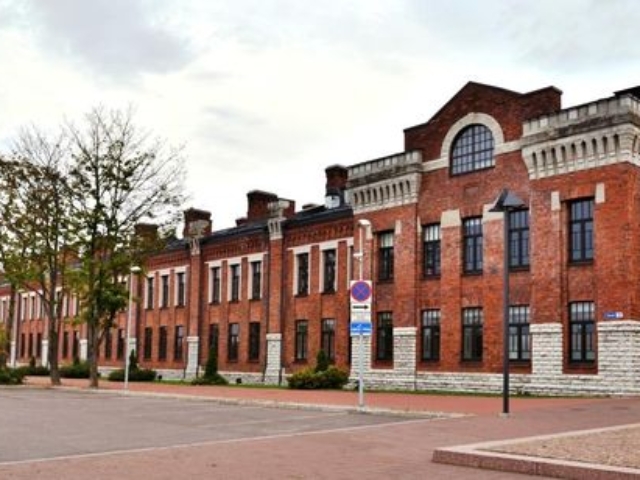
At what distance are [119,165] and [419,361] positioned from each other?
16966 mm

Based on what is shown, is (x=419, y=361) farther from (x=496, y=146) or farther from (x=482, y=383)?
(x=496, y=146)

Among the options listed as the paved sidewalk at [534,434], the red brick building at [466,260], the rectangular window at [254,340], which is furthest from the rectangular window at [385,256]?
the paved sidewalk at [534,434]

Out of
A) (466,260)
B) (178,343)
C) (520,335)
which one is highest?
(466,260)

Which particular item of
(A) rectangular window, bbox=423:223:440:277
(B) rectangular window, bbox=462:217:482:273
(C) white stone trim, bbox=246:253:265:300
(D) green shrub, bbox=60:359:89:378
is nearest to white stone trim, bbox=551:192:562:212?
(B) rectangular window, bbox=462:217:482:273

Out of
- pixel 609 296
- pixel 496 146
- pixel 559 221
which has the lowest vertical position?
pixel 609 296

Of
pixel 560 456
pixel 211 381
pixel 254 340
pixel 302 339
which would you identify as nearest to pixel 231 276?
pixel 254 340

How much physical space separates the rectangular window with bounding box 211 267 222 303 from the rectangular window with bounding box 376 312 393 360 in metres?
14.5

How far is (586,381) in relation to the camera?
28922 mm

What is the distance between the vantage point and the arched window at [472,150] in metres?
33.9

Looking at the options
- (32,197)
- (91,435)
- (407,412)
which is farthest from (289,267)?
(91,435)

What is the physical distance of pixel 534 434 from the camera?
1556cm

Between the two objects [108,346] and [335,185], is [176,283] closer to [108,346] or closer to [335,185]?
[108,346]

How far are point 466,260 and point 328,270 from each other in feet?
30.8

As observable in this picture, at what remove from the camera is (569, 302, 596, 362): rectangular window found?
29245 millimetres
